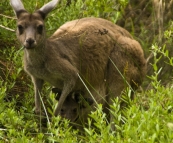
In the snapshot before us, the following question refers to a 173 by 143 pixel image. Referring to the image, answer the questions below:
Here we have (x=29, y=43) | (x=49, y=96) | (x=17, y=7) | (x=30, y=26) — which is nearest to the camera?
(x=29, y=43)

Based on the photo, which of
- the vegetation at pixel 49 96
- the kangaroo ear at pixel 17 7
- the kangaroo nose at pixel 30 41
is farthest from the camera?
the kangaroo ear at pixel 17 7

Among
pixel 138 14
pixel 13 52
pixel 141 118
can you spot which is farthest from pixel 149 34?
pixel 141 118

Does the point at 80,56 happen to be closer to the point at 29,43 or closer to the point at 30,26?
the point at 30,26

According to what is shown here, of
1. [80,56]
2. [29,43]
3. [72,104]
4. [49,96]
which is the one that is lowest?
[72,104]

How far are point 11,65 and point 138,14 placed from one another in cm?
337

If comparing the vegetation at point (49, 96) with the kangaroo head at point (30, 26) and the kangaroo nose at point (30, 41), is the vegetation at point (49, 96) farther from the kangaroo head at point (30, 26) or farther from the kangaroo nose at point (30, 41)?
the kangaroo nose at point (30, 41)

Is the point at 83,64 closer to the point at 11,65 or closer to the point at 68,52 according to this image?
the point at 68,52

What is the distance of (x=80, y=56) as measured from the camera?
21.9 ft

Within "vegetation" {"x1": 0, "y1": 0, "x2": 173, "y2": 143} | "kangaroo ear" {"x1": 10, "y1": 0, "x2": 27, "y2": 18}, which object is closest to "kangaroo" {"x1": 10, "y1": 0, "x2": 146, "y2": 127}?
"kangaroo ear" {"x1": 10, "y1": 0, "x2": 27, "y2": 18}

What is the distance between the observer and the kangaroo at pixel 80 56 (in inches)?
240

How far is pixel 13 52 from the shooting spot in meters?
6.91

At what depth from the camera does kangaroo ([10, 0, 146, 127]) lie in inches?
240

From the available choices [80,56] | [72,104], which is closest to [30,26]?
[80,56]

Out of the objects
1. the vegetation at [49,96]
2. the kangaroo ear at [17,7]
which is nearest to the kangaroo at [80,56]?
the kangaroo ear at [17,7]
